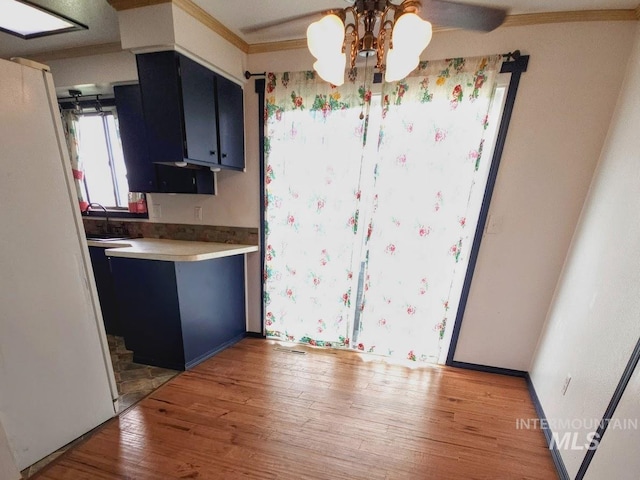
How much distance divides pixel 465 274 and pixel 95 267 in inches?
127

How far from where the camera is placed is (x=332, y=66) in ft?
3.07

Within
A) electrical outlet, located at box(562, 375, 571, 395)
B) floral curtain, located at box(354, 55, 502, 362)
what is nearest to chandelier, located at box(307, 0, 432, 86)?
floral curtain, located at box(354, 55, 502, 362)

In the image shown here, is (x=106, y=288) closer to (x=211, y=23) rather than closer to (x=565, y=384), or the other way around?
(x=211, y=23)

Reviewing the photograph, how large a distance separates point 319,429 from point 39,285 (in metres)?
1.67

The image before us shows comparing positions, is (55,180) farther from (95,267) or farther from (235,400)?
(235,400)

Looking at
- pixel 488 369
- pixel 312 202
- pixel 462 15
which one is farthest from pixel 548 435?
pixel 462 15

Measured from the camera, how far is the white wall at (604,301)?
43.5 inches

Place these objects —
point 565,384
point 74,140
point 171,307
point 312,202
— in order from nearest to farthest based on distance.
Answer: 1. point 565,384
2. point 171,307
3. point 312,202
4. point 74,140

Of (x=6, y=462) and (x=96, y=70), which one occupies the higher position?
(x=96, y=70)

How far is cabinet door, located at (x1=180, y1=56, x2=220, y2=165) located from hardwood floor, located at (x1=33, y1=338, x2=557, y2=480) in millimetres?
1704

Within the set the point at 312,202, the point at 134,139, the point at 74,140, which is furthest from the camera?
the point at 74,140

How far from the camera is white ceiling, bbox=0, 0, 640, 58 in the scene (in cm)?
149

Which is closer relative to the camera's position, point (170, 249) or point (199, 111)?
point (199, 111)

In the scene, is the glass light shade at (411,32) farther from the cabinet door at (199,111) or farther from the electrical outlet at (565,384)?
the electrical outlet at (565,384)
